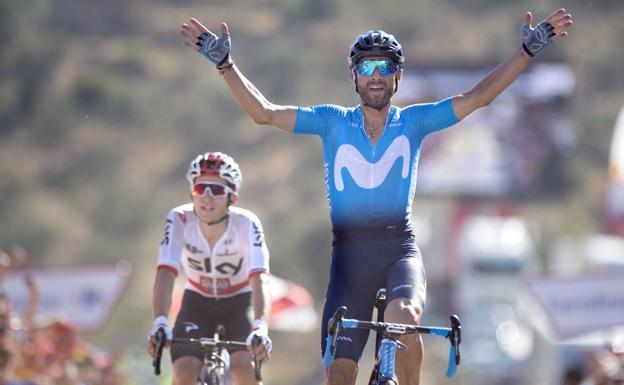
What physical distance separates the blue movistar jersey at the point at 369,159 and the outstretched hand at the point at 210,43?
0.65 metres

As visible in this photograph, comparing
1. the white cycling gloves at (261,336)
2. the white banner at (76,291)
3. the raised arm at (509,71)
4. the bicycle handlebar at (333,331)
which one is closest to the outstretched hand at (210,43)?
the raised arm at (509,71)

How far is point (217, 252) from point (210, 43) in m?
1.76

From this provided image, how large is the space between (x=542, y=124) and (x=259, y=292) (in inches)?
1329

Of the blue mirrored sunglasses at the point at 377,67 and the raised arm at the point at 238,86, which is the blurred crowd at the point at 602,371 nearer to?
the blue mirrored sunglasses at the point at 377,67

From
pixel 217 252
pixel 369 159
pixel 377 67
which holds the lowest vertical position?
pixel 217 252

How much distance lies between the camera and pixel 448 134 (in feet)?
143

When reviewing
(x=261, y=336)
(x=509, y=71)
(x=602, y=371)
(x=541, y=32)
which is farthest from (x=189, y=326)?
(x=602, y=371)

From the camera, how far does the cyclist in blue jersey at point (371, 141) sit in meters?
9.30

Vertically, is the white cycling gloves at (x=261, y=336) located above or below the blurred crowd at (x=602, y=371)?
below

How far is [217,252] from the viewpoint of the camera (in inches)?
413

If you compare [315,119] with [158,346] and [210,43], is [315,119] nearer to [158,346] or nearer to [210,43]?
[210,43]

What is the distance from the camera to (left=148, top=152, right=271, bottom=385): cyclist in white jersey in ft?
32.7

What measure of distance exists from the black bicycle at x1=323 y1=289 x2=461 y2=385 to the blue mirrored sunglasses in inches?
66.6

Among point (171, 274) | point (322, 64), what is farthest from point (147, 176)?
point (171, 274)
